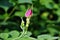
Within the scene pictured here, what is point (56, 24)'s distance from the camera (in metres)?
2.56

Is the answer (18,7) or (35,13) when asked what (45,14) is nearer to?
(35,13)

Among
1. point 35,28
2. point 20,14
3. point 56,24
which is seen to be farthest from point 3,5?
point 56,24

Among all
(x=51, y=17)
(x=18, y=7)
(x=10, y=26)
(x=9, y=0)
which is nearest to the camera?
(x=9, y=0)

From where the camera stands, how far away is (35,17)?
100 inches

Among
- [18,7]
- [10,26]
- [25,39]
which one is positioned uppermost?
[18,7]

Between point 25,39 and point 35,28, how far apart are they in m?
1.09

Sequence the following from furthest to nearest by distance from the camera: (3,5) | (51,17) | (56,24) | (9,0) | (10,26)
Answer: (51,17) < (56,24) < (10,26) < (3,5) < (9,0)

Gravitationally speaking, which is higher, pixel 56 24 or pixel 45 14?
pixel 45 14

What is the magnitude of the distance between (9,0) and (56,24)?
0.80m

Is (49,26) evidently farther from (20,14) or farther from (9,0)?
(9,0)

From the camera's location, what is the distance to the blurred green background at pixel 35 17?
2228 mm

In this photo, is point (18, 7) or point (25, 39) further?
point (18, 7)

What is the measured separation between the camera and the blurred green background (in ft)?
7.31

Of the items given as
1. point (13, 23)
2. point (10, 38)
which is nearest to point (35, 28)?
point (13, 23)
